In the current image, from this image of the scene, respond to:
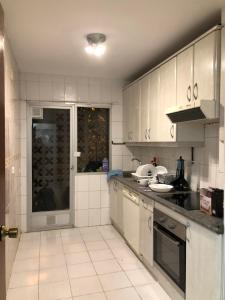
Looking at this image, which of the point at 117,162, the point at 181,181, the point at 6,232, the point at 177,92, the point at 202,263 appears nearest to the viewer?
the point at 6,232

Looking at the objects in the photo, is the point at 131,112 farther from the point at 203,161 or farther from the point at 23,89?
the point at 23,89

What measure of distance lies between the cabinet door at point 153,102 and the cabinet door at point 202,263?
4.42ft

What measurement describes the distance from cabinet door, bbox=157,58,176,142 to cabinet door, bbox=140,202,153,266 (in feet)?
2.50

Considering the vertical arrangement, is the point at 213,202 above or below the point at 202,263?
above

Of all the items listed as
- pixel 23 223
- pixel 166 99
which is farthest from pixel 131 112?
pixel 23 223

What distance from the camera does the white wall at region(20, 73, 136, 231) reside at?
3711mm

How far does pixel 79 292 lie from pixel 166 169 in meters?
1.74

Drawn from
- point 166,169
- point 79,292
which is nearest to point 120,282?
point 79,292

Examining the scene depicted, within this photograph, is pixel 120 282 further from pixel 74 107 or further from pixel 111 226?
pixel 74 107

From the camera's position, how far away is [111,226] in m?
4.04

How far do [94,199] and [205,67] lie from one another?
2.70m

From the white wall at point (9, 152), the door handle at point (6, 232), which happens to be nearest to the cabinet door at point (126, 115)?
the white wall at point (9, 152)

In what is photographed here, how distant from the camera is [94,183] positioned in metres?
4.03

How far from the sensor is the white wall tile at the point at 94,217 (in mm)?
4047
